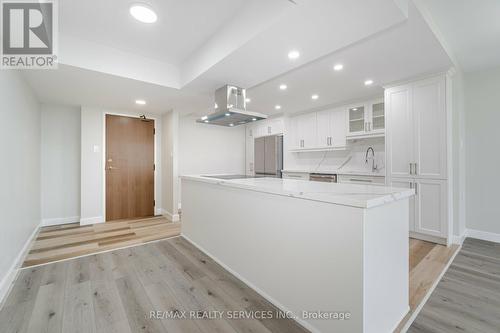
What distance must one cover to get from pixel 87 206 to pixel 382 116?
217 inches

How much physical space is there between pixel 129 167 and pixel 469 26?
17.6 ft

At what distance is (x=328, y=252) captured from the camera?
4.35 ft

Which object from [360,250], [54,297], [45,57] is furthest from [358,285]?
[45,57]

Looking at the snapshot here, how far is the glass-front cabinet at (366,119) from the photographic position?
3682mm

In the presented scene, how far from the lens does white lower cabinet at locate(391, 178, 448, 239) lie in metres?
2.80

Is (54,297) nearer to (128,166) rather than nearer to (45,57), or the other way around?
(45,57)

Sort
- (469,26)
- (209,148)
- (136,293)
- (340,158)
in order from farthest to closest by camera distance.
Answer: (209,148) → (340,158) → (469,26) → (136,293)

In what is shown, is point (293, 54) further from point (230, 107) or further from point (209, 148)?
point (209, 148)

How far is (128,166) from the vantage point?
4.41 m

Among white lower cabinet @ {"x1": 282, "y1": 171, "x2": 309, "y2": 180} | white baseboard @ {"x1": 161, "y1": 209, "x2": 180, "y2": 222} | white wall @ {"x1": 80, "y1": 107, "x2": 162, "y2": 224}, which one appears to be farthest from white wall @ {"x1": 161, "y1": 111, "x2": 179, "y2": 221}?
white lower cabinet @ {"x1": 282, "y1": 171, "x2": 309, "y2": 180}

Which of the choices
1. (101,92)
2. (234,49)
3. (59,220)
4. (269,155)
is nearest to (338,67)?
(234,49)

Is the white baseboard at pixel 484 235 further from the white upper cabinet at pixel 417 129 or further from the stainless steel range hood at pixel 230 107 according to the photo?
the stainless steel range hood at pixel 230 107

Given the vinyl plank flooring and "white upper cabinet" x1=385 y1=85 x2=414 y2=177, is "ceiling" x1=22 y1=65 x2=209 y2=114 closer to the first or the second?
the vinyl plank flooring

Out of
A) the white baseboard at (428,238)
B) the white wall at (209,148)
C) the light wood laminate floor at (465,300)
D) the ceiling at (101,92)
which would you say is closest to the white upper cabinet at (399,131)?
the white baseboard at (428,238)
